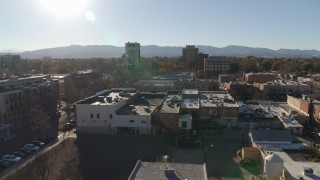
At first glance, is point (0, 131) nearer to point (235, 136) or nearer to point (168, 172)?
point (168, 172)

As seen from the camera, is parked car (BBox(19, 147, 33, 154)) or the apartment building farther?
the apartment building

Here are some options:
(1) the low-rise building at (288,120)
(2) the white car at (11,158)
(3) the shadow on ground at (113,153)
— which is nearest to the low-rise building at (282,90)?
(1) the low-rise building at (288,120)

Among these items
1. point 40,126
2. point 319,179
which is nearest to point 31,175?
point 40,126

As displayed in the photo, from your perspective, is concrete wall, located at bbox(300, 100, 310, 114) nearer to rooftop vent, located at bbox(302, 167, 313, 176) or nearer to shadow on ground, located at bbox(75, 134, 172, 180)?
shadow on ground, located at bbox(75, 134, 172, 180)

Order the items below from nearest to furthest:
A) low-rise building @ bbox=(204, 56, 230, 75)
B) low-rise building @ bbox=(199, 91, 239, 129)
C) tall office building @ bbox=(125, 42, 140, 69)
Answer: low-rise building @ bbox=(199, 91, 239, 129) → low-rise building @ bbox=(204, 56, 230, 75) → tall office building @ bbox=(125, 42, 140, 69)

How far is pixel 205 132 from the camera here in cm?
2009

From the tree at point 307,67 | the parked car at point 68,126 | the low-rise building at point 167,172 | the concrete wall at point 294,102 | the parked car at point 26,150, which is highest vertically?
the tree at point 307,67

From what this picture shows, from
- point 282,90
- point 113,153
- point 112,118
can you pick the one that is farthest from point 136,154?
point 282,90

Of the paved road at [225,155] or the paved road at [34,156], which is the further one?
the paved road at [34,156]

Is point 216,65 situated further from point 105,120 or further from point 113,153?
point 113,153

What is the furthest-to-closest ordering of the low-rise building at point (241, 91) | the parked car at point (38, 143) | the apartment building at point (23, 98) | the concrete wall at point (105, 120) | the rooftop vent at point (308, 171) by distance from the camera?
the low-rise building at point (241, 91)
the apartment building at point (23, 98)
the concrete wall at point (105, 120)
the parked car at point (38, 143)
the rooftop vent at point (308, 171)

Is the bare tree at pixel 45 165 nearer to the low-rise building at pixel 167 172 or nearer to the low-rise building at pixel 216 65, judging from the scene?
the low-rise building at pixel 167 172

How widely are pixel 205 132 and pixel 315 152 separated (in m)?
6.93

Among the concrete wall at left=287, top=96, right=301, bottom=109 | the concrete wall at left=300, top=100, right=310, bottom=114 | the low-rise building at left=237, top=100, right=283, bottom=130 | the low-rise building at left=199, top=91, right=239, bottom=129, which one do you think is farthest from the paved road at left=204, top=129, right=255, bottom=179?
the concrete wall at left=287, top=96, right=301, bottom=109
